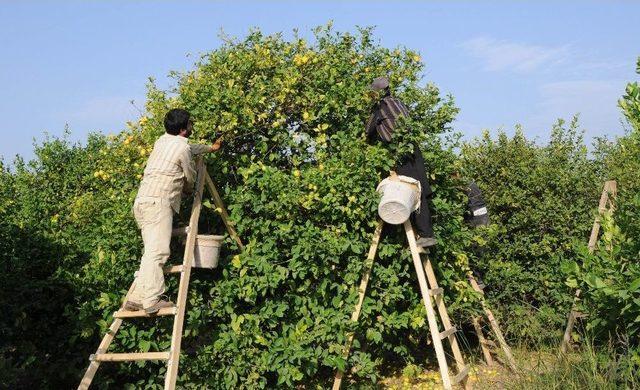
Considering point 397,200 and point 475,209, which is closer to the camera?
point 397,200

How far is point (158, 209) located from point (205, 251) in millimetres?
620

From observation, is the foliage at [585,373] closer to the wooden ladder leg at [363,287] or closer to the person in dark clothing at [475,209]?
the wooden ladder leg at [363,287]

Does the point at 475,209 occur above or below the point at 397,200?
above

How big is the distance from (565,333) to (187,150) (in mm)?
4812

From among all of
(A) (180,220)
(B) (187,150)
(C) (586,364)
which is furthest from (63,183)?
(C) (586,364)

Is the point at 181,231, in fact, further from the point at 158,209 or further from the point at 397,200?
the point at 397,200

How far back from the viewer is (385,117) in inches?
268

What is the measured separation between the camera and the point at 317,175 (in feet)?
21.6

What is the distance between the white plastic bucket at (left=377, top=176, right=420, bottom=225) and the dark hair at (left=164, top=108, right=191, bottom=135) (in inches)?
76.4

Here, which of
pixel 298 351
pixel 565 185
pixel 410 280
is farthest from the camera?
pixel 565 185

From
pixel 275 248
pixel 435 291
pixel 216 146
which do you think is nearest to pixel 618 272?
pixel 435 291

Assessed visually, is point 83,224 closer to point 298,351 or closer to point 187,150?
point 187,150

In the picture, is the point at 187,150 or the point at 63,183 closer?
the point at 187,150

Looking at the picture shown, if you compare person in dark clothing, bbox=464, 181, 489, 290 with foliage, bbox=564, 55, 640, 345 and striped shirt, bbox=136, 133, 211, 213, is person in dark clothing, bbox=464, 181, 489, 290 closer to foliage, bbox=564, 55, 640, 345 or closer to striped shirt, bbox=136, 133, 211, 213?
foliage, bbox=564, 55, 640, 345
